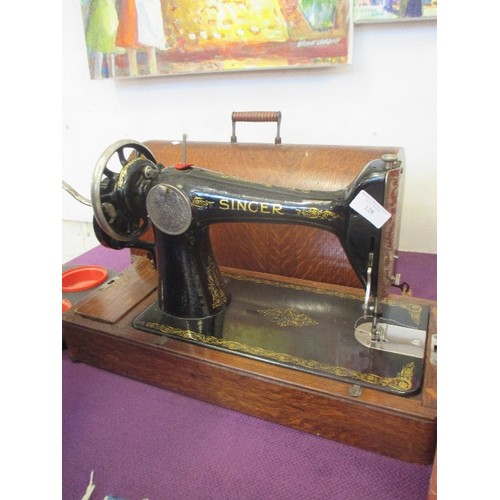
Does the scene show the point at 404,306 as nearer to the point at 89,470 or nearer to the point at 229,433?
the point at 229,433

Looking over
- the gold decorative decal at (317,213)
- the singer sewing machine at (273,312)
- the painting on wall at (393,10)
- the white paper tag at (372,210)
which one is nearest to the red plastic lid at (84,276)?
the singer sewing machine at (273,312)

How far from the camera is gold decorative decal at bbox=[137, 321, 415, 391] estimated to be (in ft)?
2.22

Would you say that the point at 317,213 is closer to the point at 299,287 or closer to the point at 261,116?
the point at 299,287

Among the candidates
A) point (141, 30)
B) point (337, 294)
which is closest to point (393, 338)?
point (337, 294)

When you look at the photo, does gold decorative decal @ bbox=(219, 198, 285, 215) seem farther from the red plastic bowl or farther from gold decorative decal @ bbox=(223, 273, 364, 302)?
the red plastic bowl

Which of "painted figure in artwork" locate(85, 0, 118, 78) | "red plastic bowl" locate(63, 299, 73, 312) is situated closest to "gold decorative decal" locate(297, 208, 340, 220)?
"red plastic bowl" locate(63, 299, 73, 312)

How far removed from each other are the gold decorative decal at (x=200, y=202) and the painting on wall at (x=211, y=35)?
740 millimetres

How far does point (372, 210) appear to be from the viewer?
0.70 meters

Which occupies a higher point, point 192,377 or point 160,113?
point 160,113

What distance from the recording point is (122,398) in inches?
31.8

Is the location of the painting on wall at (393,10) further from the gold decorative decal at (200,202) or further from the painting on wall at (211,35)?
the gold decorative decal at (200,202)

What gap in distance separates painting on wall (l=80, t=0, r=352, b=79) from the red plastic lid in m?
0.75
